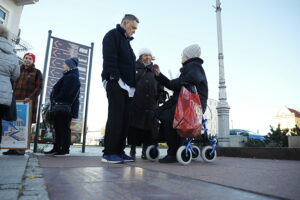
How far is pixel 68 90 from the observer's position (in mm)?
4383

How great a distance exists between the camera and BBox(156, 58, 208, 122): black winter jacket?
336 centimetres

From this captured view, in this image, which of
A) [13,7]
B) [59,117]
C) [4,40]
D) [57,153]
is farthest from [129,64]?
[13,7]

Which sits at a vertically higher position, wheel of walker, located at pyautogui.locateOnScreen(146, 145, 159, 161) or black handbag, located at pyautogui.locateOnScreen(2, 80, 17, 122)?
black handbag, located at pyautogui.locateOnScreen(2, 80, 17, 122)

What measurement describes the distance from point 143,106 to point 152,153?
2.62 feet

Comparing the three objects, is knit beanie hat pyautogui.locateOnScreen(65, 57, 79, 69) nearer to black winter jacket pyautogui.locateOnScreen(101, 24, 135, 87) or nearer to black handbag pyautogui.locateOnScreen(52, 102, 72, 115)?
black handbag pyautogui.locateOnScreen(52, 102, 72, 115)

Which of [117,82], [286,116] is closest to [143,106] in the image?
[117,82]

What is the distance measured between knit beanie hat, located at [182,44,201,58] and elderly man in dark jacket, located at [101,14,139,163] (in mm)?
839

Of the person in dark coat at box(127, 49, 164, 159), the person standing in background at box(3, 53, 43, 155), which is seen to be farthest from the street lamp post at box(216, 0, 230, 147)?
the person standing in background at box(3, 53, 43, 155)

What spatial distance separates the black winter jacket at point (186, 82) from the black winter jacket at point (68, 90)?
1.72m

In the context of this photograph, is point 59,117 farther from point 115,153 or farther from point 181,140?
point 181,140

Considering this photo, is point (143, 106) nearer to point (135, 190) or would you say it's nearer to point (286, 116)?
point (135, 190)

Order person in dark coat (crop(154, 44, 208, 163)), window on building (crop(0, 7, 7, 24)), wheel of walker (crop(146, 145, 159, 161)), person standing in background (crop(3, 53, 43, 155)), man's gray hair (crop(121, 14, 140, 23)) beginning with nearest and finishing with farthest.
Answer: person in dark coat (crop(154, 44, 208, 163))
man's gray hair (crop(121, 14, 140, 23))
wheel of walker (crop(146, 145, 159, 161))
person standing in background (crop(3, 53, 43, 155))
window on building (crop(0, 7, 7, 24))

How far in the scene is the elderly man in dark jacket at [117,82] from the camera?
10.1ft

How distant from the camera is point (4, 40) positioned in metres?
2.69
